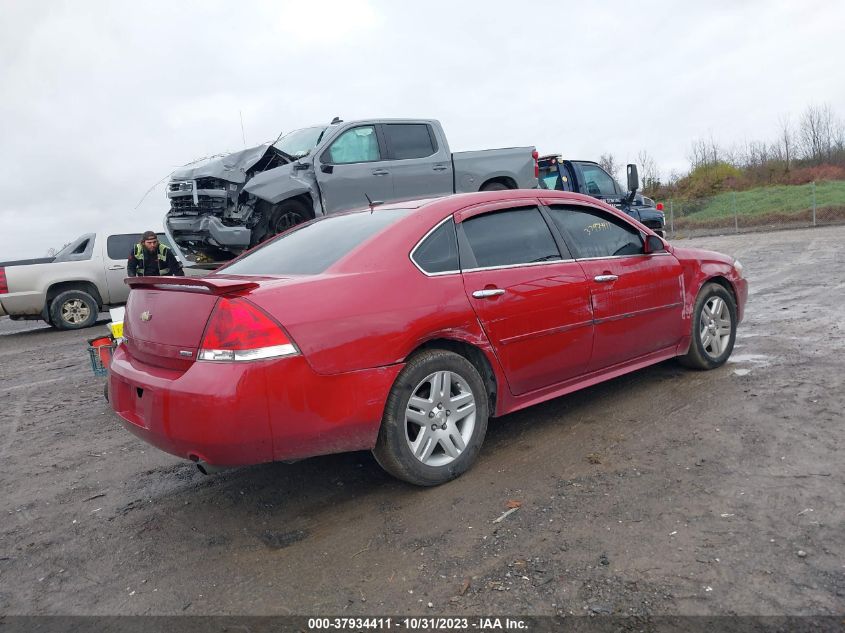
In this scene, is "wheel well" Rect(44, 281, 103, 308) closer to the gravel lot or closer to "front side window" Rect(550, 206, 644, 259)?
the gravel lot

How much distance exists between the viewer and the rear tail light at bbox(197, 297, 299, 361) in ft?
9.40

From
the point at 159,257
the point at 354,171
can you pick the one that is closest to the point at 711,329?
the point at 354,171

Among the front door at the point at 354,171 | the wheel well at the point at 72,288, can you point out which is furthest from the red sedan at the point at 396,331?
the wheel well at the point at 72,288

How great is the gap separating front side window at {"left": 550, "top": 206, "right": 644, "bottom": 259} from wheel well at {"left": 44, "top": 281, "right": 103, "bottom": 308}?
1064 centimetres

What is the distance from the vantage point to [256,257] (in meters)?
4.05

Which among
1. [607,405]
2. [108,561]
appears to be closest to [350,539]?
[108,561]

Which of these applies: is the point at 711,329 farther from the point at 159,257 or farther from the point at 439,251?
the point at 159,257

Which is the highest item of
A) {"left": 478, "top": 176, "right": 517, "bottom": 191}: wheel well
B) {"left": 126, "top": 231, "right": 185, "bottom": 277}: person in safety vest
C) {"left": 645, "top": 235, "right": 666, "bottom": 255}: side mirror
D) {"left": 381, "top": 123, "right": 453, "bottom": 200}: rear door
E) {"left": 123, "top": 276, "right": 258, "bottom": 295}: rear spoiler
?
{"left": 381, "top": 123, "right": 453, "bottom": 200}: rear door

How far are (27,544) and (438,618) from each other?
2192mm

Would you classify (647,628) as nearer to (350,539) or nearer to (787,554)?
(787,554)

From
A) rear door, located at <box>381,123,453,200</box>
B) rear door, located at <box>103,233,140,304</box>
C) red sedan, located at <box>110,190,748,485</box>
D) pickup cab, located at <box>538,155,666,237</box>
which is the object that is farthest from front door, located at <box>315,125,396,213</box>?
rear door, located at <box>103,233,140,304</box>

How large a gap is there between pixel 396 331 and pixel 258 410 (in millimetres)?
766

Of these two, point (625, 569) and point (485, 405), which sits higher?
point (485, 405)

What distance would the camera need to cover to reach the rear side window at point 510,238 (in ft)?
12.5
